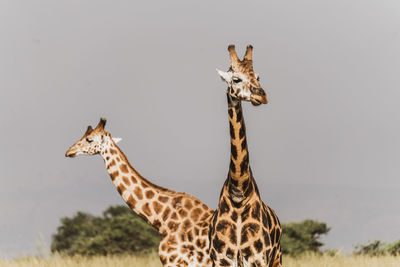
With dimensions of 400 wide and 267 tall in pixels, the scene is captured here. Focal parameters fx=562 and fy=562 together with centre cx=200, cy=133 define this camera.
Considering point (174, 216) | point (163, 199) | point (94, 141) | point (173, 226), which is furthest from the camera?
point (94, 141)

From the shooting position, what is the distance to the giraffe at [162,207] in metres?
8.95

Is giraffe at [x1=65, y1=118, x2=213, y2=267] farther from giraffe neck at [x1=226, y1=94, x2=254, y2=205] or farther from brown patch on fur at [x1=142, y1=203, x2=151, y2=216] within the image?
giraffe neck at [x1=226, y1=94, x2=254, y2=205]

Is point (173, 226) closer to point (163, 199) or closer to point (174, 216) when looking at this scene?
point (174, 216)

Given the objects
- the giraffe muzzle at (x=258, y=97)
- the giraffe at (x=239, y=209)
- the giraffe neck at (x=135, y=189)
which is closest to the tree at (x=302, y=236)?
the giraffe neck at (x=135, y=189)

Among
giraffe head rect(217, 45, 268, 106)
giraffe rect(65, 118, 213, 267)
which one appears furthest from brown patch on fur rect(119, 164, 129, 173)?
giraffe head rect(217, 45, 268, 106)

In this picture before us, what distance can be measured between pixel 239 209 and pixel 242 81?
5.84ft

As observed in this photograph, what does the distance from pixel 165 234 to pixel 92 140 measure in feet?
7.91

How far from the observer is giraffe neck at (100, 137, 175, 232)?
9.73 metres

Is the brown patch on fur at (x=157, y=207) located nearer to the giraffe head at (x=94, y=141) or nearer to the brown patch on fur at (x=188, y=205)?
the brown patch on fur at (x=188, y=205)

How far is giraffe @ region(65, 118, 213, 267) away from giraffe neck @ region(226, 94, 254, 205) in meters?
1.56

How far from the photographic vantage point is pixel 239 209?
25.2 ft

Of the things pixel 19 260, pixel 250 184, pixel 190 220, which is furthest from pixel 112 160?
pixel 19 260

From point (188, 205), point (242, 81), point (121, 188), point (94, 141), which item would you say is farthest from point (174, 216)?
point (242, 81)

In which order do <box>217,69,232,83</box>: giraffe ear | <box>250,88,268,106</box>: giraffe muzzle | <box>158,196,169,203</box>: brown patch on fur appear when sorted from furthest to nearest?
<box>158,196,169,203</box>: brown patch on fur → <box>217,69,232,83</box>: giraffe ear → <box>250,88,268,106</box>: giraffe muzzle
